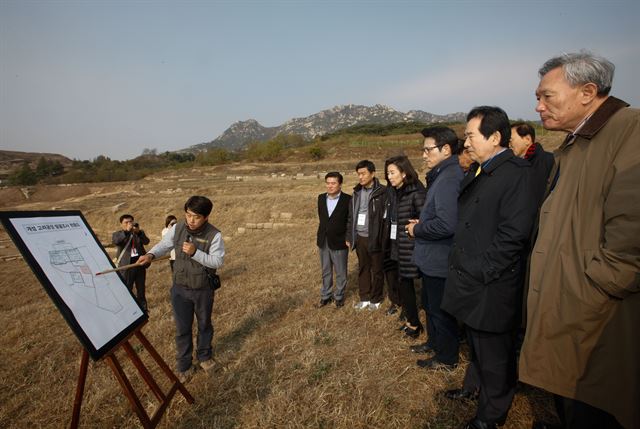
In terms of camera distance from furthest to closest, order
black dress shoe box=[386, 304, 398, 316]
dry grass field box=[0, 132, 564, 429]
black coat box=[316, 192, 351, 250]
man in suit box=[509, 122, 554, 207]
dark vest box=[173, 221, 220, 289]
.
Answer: black coat box=[316, 192, 351, 250]
black dress shoe box=[386, 304, 398, 316]
dark vest box=[173, 221, 220, 289]
man in suit box=[509, 122, 554, 207]
dry grass field box=[0, 132, 564, 429]

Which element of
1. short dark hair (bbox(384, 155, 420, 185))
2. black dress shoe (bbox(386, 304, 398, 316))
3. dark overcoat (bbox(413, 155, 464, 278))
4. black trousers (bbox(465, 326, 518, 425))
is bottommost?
black dress shoe (bbox(386, 304, 398, 316))

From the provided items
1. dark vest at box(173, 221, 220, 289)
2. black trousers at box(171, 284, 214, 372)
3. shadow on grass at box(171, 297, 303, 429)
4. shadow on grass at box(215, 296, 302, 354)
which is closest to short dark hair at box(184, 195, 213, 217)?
dark vest at box(173, 221, 220, 289)

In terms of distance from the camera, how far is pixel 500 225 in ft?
6.95

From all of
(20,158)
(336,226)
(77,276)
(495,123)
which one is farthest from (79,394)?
(20,158)

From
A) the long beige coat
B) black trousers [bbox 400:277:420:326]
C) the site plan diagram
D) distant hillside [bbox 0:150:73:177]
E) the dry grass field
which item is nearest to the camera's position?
the long beige coat

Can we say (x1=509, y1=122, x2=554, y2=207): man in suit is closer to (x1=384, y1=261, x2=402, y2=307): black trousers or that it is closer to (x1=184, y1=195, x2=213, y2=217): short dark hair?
(x1=384, y1=261, x2=402, y2=307): black trousers

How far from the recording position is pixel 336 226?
5.07m

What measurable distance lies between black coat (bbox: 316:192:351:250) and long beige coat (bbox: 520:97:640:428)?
10.9 ft

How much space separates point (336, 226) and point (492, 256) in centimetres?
307

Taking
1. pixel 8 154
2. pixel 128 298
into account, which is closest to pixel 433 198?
pixel 128 298

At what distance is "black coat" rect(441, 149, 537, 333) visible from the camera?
2.09 m

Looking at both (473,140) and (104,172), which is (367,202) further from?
(104,172)

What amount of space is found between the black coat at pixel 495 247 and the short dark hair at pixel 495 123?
11 centimetres

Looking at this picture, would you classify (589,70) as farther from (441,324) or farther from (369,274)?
(369,274)
